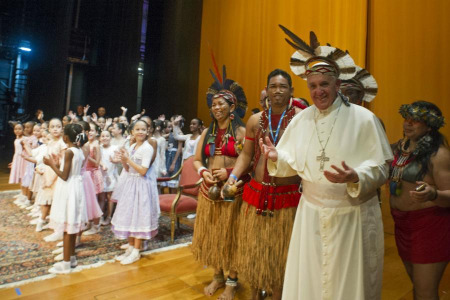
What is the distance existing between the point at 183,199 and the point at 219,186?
1.69 metres

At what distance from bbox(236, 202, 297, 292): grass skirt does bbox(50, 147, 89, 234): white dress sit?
1790 mm

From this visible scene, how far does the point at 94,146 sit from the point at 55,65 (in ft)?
24.3

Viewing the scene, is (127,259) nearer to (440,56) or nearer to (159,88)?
(440,56)

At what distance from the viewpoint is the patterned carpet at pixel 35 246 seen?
302cm

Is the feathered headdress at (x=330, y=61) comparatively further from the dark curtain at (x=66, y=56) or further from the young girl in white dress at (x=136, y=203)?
the dark curtain at (x=66, y=56)

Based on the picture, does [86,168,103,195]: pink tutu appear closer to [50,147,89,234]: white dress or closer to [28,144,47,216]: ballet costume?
[28,144,47,216]: ballet costume

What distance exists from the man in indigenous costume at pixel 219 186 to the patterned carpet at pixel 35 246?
141 centimetres

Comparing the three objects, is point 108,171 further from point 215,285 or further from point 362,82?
point 362,82

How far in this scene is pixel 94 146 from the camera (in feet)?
14.8

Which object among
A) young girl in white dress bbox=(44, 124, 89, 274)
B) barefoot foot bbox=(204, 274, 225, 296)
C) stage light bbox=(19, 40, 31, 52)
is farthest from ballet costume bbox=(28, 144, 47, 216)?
stage light bbox=(19, 40, 31, 52)

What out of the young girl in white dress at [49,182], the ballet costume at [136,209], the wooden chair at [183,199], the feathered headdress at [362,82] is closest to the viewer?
the feathered headdress at [362,82]

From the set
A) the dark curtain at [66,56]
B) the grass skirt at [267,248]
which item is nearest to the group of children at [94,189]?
the grass skirt at [267,248]

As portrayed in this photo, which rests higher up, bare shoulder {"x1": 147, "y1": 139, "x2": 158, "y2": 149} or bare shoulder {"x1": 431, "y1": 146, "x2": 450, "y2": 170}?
bare shoulder {"x1": 147, "y1": 139, "x2": 158, "y2": 149}

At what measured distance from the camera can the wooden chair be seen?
3.95 metres
